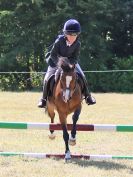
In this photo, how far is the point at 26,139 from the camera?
32.5ft

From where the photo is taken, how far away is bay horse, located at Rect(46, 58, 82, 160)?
7465mm

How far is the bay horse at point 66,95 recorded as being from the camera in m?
7.46

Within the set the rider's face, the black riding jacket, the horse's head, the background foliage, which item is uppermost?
the rider's face

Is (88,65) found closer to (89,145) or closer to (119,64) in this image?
(119,64)

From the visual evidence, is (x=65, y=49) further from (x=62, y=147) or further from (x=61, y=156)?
(x=62, y=147)

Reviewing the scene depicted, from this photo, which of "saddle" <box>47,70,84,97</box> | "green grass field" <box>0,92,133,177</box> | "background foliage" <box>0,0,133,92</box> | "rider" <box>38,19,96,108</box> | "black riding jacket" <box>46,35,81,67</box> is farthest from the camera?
"background foliage" <box>0,0,133,92</box>

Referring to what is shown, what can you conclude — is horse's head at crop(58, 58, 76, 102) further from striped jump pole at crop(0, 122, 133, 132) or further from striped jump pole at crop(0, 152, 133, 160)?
striped jump pole at crop(0, 152, 133, 160)

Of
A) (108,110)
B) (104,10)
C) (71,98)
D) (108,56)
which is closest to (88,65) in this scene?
(108,56)

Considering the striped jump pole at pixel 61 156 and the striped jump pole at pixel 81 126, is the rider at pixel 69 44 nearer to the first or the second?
the striped jump pole at pixel 81 126

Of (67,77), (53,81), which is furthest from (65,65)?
(53,81)

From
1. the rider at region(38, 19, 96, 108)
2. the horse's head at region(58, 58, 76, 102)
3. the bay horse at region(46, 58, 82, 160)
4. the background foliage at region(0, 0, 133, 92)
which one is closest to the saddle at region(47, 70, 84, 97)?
the bay horse at region(46, 58, 82, 160)

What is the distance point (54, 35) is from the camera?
94.3 ft

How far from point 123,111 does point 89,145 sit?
256 inches

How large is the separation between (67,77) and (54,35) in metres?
21.5
